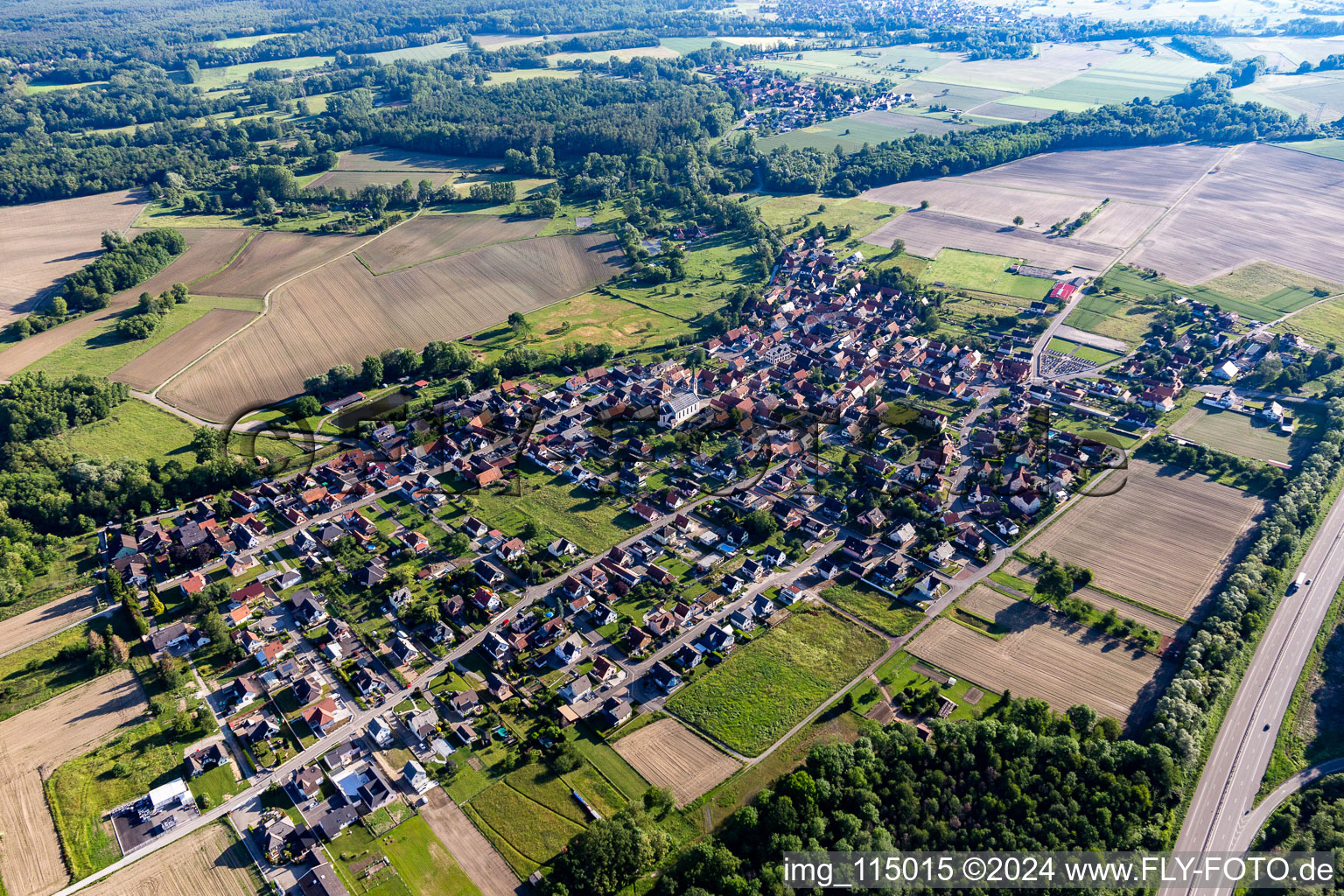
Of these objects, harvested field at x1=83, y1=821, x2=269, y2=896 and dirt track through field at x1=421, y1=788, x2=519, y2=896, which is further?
dirt track through field at x1=421, y1=788, x2=519, y2=896

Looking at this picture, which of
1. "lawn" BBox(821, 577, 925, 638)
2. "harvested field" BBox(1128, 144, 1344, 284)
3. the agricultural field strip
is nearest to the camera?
the agricultural field strip

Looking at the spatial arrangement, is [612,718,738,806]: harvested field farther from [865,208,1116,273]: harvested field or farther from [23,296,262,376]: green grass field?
[865,208,1116,273]: harvested field

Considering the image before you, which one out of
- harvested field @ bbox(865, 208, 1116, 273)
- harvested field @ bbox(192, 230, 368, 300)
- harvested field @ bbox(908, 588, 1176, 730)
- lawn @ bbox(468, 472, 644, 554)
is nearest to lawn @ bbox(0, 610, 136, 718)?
lawn @ bbox(468, 472, 644, 554)

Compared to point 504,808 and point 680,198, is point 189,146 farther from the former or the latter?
point 504,808

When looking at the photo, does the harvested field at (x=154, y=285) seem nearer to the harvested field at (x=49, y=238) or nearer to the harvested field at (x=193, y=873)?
the harvested field at (x=49, y=238)

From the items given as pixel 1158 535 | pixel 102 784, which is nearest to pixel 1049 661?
pixel 1158 535

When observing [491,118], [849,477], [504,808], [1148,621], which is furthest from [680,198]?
[504,808]
